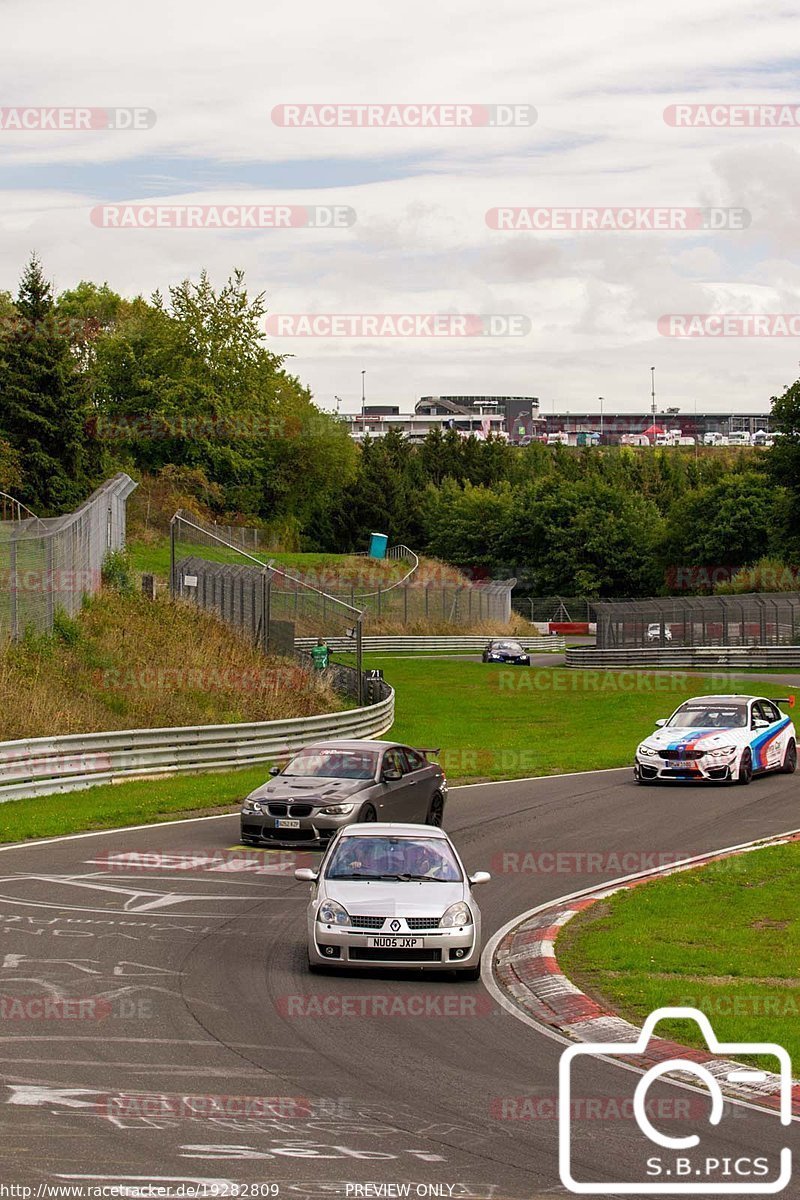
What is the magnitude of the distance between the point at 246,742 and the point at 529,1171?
2149cm

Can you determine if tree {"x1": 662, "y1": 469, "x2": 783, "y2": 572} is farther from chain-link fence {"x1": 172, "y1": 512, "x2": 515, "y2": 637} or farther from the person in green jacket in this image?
the person in green jacket

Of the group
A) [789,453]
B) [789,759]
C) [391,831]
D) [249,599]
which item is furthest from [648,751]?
[789,453]

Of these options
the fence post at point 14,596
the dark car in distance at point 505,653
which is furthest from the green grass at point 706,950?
the dark car in distance at point 505,653

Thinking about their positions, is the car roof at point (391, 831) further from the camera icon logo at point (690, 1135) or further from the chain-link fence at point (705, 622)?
the chain-link fence at point (705, 622)

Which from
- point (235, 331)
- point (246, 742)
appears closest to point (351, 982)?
point (246, 742)

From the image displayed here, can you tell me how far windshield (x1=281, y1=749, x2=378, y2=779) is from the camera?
20.8 metres

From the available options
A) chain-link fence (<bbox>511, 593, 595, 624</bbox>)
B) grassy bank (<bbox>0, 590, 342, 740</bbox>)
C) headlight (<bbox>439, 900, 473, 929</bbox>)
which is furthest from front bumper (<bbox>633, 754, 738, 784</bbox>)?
chain-link fence (<bbox>511, 593, 595, 624</bbox>)

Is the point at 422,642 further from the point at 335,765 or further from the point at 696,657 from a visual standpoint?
the point at 335,765

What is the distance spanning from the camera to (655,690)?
50438mm

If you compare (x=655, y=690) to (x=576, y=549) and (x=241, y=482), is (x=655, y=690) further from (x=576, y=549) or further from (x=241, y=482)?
(x=576, y=549)

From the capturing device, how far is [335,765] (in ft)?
68.9

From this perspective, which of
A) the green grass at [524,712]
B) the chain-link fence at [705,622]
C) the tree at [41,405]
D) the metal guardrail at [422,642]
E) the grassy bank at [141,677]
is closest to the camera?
the grassy bank at [141,677]

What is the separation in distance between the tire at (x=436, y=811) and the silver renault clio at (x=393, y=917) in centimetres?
805

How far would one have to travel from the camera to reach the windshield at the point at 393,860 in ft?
44.8
